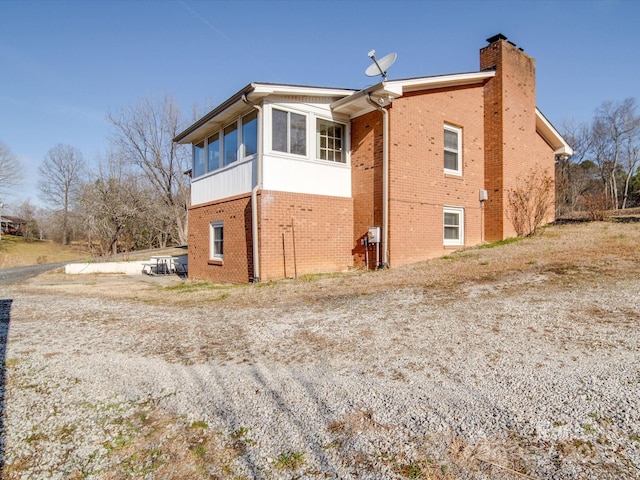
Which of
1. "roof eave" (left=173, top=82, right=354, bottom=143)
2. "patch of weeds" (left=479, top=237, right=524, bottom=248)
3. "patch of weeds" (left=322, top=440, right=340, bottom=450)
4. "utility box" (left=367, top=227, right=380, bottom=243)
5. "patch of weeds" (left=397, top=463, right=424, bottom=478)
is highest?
"roof eave" (left=173, top=82, right=354, bottom=143)

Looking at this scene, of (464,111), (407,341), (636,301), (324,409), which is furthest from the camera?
(464,111)

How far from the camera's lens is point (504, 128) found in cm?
1230

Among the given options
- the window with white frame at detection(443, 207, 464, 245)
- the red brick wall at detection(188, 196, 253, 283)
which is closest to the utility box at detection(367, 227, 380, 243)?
the window with white frame at detection(443, 207, 464, 245)

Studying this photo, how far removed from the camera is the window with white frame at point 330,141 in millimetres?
10719

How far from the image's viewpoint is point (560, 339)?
368 cm

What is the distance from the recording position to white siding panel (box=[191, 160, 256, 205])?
34.1 ft

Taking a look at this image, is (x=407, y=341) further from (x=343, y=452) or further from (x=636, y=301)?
(x=636, y=301)

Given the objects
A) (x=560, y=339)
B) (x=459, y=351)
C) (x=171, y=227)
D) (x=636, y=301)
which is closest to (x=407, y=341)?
(x=459, y=351)

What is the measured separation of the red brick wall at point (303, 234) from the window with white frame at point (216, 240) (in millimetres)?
2711

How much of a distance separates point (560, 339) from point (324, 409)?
2.55m

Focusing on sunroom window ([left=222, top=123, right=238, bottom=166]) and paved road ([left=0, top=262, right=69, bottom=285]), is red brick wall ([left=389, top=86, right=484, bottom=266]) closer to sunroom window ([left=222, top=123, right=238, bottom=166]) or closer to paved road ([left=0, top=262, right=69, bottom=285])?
sunroom window ([left=222, top=123, right=238, bottom=166])

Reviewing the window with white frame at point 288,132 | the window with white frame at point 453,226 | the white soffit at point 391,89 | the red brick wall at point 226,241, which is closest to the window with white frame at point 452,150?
the window with white frame at point 453,226

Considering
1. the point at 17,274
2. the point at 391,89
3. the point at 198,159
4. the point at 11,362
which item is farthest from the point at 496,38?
the point at 17,274

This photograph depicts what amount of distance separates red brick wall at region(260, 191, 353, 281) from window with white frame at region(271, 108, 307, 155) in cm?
125
